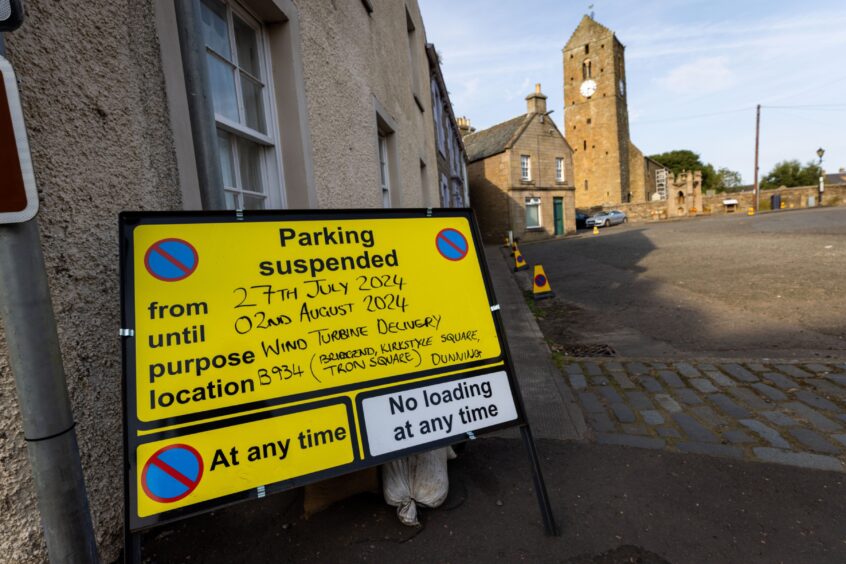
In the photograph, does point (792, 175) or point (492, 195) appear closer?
point (492, 195)

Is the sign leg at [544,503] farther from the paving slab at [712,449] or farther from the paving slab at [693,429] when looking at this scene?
the paving slab at [693,429]

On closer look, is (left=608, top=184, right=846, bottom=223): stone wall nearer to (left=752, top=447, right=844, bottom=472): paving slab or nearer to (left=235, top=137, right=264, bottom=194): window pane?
(left=752, top=447, right=844, bottom=472): paving slab

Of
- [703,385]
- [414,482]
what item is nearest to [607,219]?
[703,385]

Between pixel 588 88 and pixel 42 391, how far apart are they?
51163 mm

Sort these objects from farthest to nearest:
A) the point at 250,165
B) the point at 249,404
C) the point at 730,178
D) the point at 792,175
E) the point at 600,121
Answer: the point at 730,178 < the point at 792,175 < the point at 600,121 < the point at 250,165 < the point at 249,404

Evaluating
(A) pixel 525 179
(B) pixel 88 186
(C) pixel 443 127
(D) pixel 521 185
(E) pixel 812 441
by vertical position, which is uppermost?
(C) pixel 443 127

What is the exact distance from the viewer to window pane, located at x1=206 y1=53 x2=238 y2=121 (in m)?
2.63

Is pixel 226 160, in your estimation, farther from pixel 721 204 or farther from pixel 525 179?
pixel 721 204

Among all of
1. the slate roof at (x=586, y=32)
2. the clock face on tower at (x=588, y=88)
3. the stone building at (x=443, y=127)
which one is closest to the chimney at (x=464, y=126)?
the stone building at (x=443, y=127)

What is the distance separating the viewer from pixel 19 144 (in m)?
1.15

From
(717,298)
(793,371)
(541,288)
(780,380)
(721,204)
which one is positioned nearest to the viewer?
(780,380)

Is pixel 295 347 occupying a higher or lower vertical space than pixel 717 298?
higher

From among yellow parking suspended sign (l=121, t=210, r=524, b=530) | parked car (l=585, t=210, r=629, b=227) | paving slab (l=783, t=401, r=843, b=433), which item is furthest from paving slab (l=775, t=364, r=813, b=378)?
parked car (l=585, t=210, r=629, b=227)

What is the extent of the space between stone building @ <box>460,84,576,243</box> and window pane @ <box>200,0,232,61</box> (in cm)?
2304
